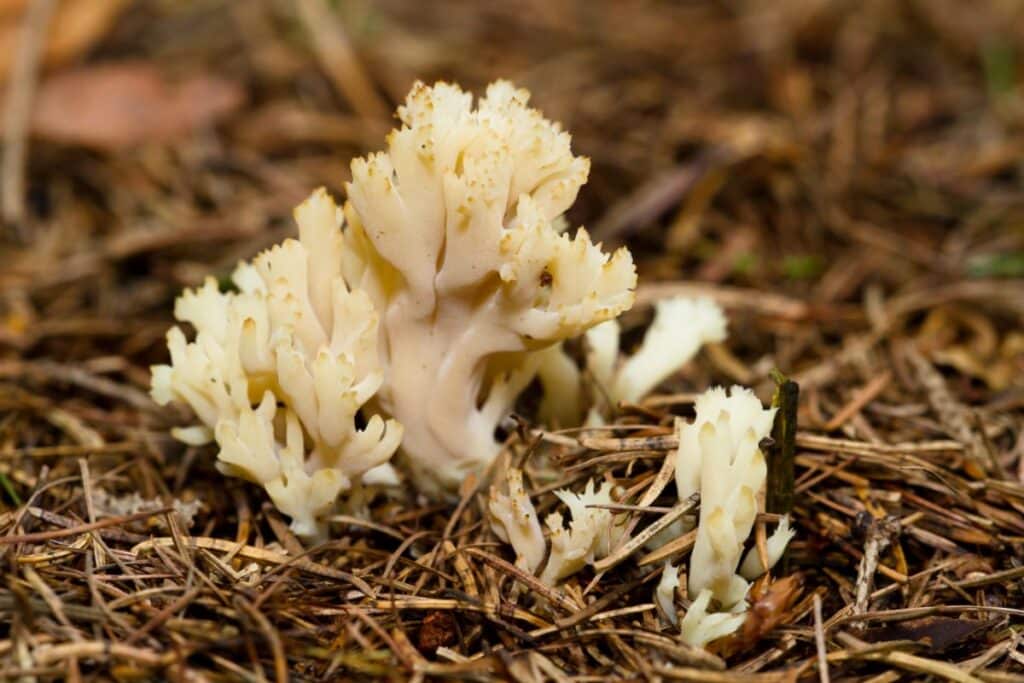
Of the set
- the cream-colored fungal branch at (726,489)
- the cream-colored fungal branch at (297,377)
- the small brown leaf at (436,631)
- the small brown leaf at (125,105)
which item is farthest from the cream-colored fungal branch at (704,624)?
the small brown leaf at (125,105)

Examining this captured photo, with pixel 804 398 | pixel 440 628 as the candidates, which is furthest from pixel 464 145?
pixel 804 398

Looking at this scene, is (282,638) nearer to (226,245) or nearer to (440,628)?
(440,628)

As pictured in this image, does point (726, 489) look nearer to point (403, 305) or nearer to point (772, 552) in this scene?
point (772, 552)

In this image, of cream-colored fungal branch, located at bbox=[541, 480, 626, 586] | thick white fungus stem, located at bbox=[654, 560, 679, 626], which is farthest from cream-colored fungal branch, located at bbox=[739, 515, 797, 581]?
cream-colored fungal branch, located at bbox=[541, 480, 626, 586]

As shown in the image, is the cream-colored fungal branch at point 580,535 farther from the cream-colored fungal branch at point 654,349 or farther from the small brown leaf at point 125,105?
the small brown leaf at point 125,105

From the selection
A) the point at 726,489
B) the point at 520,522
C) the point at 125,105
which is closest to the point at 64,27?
the point at 125,105

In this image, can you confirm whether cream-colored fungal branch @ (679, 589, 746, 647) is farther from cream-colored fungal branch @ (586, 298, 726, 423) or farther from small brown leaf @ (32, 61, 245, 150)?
small brown leaf @ (32, 61, 245, 150)

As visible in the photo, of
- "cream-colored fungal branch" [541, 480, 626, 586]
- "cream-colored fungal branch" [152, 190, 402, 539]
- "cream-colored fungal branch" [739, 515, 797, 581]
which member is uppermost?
"cream-colored fungal branch" [152, 190, 402, 539]
